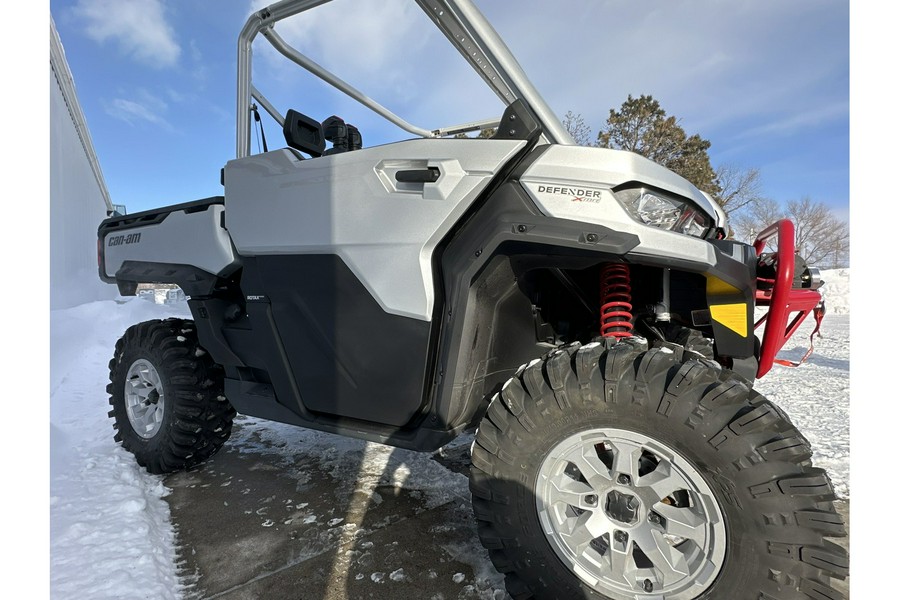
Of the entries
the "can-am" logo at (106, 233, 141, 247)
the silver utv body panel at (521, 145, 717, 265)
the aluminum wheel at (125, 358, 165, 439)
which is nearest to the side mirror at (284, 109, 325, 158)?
the "can-am" logo at (106, 233, 141, 247)

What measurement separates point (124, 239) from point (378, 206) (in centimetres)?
230

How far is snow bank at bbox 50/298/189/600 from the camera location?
177 centimetres

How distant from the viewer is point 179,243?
2.73m

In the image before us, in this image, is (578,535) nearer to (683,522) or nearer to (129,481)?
(683,522)

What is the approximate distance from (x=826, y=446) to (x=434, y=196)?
336 cm

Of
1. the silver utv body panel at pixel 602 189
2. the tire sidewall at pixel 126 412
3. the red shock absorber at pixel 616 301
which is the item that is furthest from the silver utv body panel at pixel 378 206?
the tire sidewall at pixel 126 412

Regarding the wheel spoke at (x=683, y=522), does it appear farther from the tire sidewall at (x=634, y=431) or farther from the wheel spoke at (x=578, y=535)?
the wheel spoke at (x=578, y=535)

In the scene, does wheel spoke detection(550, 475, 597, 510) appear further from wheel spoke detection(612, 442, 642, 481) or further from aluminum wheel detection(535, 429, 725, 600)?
wheel spoke detection(612, 442, 642, 481)

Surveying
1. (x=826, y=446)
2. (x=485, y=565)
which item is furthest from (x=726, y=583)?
(x=826, y=446)

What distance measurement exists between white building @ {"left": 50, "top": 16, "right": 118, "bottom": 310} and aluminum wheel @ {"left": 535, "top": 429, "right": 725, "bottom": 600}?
898 centimetres

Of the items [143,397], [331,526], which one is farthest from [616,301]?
[143,397]

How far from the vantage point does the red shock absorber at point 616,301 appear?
1.80 metres

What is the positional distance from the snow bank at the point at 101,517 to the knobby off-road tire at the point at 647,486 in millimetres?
1444

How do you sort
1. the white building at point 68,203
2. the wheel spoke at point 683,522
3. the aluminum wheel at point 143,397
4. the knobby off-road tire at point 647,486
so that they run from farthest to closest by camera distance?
the white building at point 68,203, the aluminum wheel at point 143,397, the wheel spoke at point 683,522, the knobby off-road tire at point 647,486
